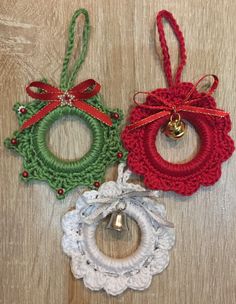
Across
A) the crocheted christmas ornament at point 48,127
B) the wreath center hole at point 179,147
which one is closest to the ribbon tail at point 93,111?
the crocheted christmas ornament at point 48,127

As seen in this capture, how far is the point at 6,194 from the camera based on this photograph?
2.56 feet

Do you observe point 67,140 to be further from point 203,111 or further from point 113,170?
point 203,111

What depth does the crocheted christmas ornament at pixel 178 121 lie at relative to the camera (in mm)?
760

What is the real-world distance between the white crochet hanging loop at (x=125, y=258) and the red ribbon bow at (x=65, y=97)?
12 cm

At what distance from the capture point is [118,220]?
75 cm

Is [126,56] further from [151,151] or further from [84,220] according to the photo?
[84,220]

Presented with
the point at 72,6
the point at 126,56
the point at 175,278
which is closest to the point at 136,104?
the point at 126,56

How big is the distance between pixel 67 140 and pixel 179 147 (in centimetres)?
22

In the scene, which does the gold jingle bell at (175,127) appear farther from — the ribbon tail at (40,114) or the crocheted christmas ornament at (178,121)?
the ribbon tail at (40,114)

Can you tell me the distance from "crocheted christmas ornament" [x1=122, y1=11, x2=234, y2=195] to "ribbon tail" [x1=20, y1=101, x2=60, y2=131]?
0.14m

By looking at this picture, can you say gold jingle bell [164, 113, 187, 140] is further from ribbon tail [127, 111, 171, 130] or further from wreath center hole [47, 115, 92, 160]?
wreath center hole [47, 115, 92, 160]

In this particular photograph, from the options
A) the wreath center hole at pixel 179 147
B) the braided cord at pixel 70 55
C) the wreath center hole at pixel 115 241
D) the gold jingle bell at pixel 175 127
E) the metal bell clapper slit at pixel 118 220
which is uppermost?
the braided cord at pixel 70 55

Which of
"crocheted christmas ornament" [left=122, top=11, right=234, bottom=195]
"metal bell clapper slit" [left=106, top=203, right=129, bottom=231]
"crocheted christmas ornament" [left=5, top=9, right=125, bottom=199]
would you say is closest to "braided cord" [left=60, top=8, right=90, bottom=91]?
"crocheted christmas ornament" [left=5, top=9, right=125, bottom=199]

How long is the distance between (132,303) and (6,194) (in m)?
0.32
